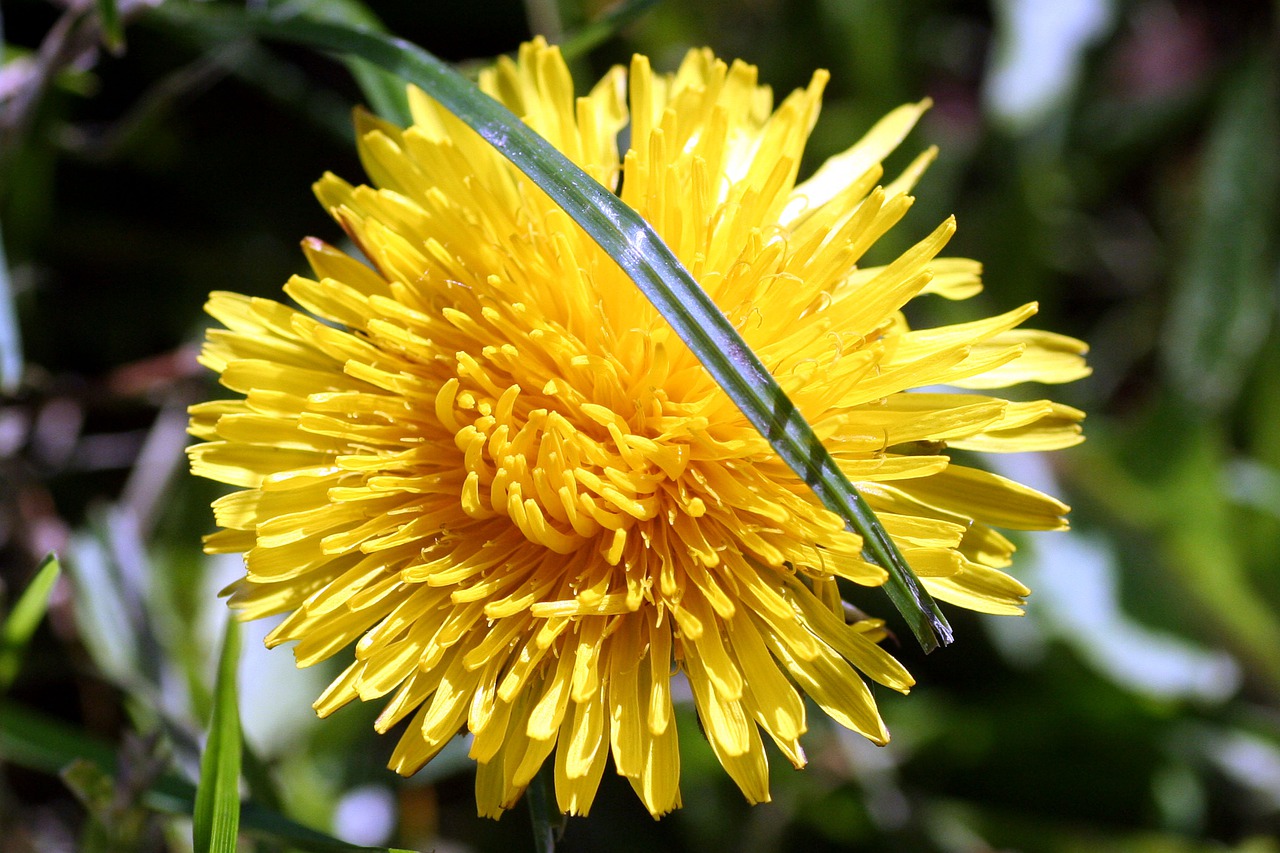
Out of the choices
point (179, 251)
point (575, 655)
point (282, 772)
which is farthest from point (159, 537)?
point (575, 655)

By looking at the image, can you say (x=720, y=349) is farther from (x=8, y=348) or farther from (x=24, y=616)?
(x=8, y=348)

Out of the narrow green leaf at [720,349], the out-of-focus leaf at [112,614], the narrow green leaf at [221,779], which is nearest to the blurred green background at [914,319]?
the out-of-focus leaf at [112,614]

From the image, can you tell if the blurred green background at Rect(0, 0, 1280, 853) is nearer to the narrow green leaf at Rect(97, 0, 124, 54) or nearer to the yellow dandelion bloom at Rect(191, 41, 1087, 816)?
the narrow green leaf at Rect(97, 0, 124, 54)

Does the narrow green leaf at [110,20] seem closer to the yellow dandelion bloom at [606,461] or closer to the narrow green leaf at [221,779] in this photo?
the yellow dandelion bloom at [606,461]

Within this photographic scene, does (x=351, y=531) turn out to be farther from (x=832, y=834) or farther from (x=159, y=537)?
(x=832, y=834)

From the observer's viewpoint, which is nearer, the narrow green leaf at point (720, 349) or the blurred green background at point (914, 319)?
the narrow green leaf at point (720, 349)

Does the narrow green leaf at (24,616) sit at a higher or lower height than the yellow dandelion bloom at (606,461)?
higher
